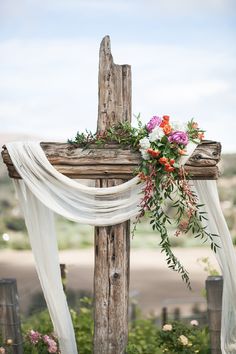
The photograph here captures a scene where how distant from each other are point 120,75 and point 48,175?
95cm

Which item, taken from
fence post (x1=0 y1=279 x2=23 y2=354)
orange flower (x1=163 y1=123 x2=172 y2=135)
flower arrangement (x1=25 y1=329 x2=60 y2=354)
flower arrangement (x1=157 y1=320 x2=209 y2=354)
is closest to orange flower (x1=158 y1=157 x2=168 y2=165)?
orange flower (x1=163 y1=123 x2=172 y2=135)

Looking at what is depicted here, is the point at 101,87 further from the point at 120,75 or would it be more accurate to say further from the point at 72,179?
the point at 72,179

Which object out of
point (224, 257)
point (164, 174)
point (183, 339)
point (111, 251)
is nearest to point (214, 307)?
point (183, 339)

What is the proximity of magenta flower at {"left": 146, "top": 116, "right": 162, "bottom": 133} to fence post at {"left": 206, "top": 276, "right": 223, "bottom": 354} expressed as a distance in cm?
143

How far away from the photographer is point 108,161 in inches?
232

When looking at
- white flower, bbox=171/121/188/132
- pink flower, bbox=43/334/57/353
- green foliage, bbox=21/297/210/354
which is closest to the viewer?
white flower, bbox=171/121/188/132

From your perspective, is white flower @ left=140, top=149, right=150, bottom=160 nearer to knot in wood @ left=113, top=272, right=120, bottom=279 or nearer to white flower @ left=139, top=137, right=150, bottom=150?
white flower @ left=139, top=137, right=150, bottom=150

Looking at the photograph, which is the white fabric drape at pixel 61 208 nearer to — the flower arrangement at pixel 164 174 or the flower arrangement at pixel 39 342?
the flower arrangement at pixel 164 174

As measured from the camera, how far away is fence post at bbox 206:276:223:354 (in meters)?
6.42

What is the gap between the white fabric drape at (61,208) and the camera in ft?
19.6

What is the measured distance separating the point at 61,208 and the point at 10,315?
1.21m

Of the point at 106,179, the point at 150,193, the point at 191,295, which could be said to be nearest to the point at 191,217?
the point at 150,193

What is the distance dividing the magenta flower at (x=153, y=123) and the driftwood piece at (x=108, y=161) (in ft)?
0.68

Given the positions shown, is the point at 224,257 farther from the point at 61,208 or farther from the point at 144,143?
the point at 61,208
